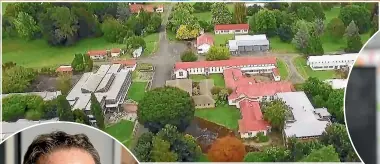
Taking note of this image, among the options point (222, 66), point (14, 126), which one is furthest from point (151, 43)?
point (14, 126)

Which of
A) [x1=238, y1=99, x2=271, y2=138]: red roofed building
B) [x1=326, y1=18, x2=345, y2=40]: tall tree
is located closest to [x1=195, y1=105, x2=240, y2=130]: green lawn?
[x1=238, y1=99, x2=271, y2=138]: red roofed building

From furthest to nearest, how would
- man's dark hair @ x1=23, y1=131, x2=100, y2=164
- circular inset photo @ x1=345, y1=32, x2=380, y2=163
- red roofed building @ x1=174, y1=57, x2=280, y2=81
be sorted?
red roofed building @ x1=174, y1=57, x2=280, y2=81
circular inset photo @ x1=345, y1=32, x2=380, y2=163
man's dark hair @ x1=23, y1=131, x2=100, y2=164

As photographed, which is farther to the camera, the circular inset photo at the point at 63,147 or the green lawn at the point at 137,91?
the green lawn at the point at 137,91

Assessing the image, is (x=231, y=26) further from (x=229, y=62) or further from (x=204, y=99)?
(x=204, y=99)

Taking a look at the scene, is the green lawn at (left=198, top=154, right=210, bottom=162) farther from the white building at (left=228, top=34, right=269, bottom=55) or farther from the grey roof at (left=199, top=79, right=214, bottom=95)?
the white building at (left=228, top=34, right=269, bottom=55)

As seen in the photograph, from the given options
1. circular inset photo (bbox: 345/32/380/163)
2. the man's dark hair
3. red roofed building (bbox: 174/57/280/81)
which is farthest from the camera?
red roofed building (bbox: 174/57/280/81)

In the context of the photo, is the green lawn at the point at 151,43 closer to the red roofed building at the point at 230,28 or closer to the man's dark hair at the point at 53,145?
the red roofed building at the point at 230,28

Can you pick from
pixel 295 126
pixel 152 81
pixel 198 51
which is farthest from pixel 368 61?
pixel 152 81

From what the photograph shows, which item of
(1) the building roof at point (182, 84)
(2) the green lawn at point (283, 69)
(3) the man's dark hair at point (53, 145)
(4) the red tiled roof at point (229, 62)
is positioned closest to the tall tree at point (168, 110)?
(1) the building roof at point (182, 84)
